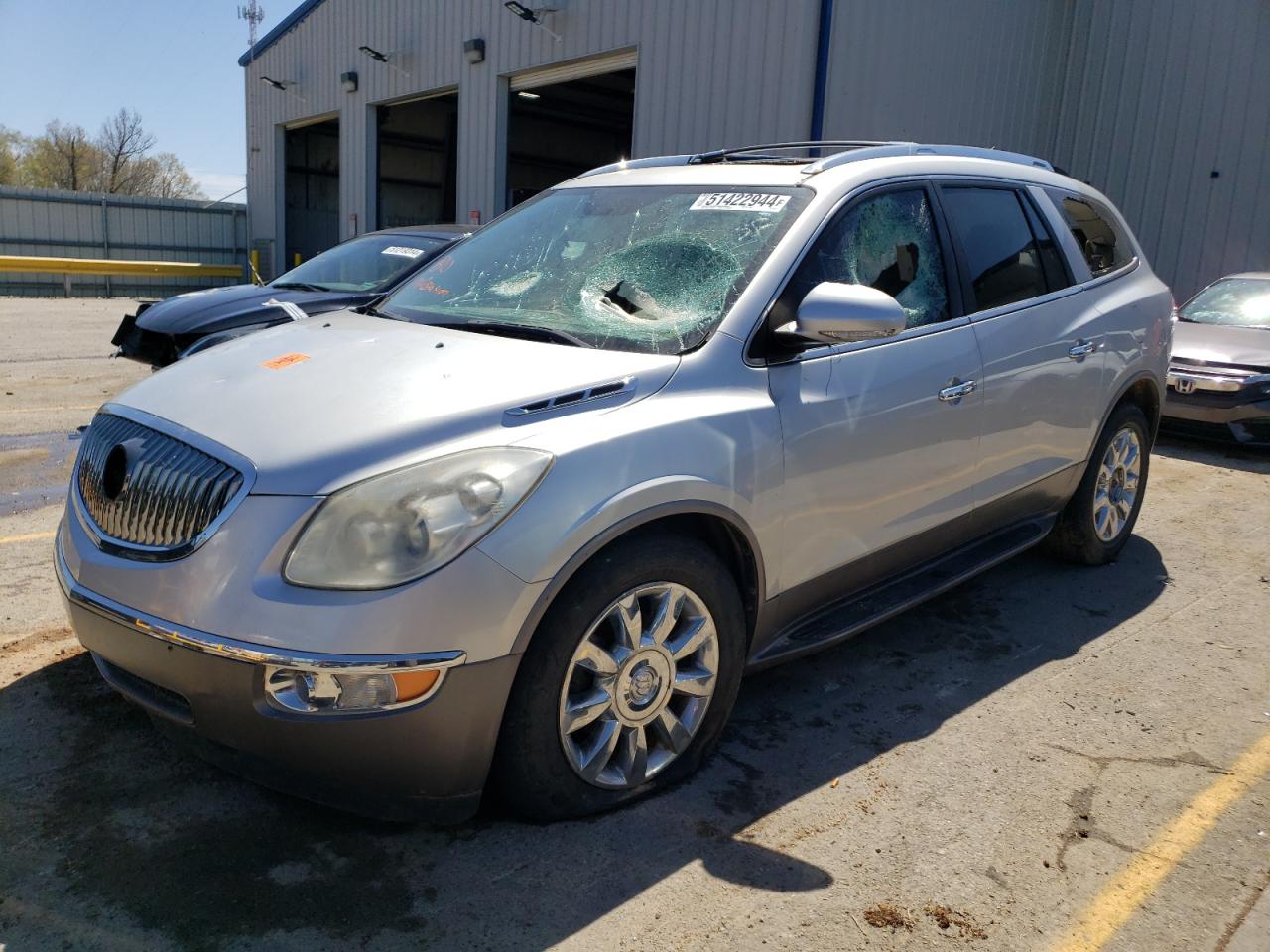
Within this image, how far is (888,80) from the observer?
1159 cm

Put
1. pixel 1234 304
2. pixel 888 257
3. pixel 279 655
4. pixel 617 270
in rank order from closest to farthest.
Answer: pixel 279 655, pixel 617 270, pixel 888 257, pixel 1234 304

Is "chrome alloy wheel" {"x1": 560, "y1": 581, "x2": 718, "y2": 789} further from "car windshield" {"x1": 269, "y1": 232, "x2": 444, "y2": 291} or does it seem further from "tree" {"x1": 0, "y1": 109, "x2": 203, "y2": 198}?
"tree" {"x1": 0, "y1": 109, "x2": 203, "y2": 198}

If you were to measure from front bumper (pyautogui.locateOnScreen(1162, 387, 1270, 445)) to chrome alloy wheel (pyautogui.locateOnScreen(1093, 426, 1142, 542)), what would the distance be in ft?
12.7

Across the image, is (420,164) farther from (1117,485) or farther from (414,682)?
(414,682)

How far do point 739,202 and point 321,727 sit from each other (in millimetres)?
2173

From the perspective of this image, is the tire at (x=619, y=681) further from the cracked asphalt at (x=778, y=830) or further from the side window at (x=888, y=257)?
the side window at (x=888, y=257)

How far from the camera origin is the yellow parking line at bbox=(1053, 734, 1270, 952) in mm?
2486

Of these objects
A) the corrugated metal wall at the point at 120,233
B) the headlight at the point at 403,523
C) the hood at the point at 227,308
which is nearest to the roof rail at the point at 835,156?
the headlight at the point at 403,523

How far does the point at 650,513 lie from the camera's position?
2.68 meters

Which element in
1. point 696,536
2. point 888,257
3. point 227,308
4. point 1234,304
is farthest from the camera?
point 1234,304

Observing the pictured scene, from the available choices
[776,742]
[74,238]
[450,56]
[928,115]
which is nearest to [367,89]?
[450,56]

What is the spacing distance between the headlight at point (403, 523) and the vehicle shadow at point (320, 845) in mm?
778

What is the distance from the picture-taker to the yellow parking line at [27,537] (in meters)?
4.87

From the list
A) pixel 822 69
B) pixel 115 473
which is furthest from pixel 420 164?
pixel 115 473
